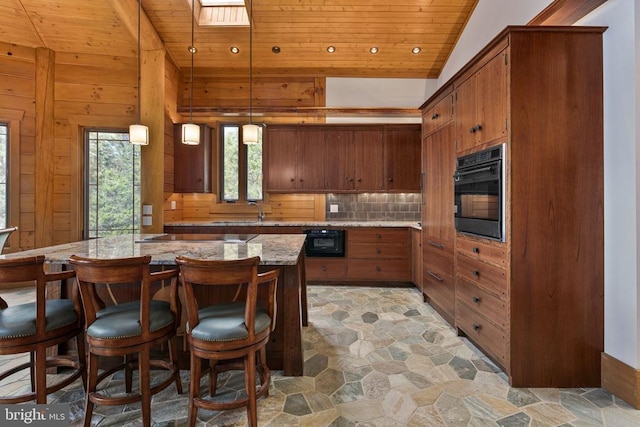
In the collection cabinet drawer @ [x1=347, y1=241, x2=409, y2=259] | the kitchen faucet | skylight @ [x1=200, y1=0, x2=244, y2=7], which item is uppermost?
skylight @ [x1=200, y1=0, x2=244, y2=7]

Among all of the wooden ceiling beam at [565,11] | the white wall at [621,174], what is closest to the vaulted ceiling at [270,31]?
the wooden ceiling beam at [565,11]

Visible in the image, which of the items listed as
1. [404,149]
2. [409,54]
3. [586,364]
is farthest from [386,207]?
[586,364]

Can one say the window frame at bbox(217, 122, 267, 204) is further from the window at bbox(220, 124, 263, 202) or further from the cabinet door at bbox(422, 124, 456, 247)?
the cabinet door at bbox(422, 124, 456, 247)

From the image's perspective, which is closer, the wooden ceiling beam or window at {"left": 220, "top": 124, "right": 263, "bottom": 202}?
the wooden ceiling beam

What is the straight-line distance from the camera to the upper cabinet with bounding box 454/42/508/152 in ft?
6.84

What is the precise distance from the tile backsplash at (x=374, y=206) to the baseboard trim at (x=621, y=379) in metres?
3.16

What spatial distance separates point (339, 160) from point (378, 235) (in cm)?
133

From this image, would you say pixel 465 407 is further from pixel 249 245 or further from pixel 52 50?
pixel 52 50

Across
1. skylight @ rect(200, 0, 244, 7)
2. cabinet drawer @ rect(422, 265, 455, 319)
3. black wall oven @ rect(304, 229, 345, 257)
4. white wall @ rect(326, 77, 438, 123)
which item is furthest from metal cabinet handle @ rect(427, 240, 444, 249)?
skylight @ rect(200, 0, 244, 7)

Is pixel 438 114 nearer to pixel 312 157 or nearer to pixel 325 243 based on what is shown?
pixel 312 157

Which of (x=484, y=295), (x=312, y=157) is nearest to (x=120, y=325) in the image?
(x=484, y=295)

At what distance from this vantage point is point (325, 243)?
440cm

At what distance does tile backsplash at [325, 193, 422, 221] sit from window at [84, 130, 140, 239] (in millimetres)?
2998

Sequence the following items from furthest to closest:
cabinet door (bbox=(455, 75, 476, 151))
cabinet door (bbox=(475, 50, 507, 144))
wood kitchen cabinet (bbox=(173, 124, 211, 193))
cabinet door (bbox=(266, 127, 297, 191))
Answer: cabinet door (bbox=(266, 127, 297, 191)), wood kitchen cabinet (bbox=(173, 124, 211, 193)), cabinet door (bbox=(455, 75, 476, 151)), cabinet door (bbox=(475, 50, 507, 144))
